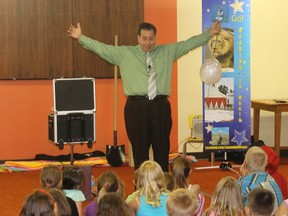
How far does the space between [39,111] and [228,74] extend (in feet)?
8.55

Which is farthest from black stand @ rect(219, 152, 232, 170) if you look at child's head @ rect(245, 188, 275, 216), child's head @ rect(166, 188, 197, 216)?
child's head @ rect(166, 188, 197, 216)

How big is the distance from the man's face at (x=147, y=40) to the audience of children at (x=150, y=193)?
1.88 metres

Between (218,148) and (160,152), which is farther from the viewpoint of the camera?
(218,148)

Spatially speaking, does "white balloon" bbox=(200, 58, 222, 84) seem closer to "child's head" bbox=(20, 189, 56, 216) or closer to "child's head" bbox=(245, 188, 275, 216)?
"child's head" bbox=(245, 188, 275, 216)

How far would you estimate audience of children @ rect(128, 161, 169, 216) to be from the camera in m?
4.39

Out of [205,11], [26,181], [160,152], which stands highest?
[205,11]

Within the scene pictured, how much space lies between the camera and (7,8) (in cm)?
877

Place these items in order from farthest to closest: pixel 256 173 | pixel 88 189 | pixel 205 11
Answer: pixel 205 11, pixel 88 189, pixel 256 173

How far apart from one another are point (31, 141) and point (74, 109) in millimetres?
1423

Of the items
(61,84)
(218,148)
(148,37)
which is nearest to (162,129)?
(148,37)

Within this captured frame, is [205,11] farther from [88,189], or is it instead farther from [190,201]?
[190,201]

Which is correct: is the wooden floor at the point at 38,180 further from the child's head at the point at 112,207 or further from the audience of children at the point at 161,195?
the child's head at the point at 112,207

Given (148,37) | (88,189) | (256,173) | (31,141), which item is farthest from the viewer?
(31,141)

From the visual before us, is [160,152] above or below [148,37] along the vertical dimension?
below
